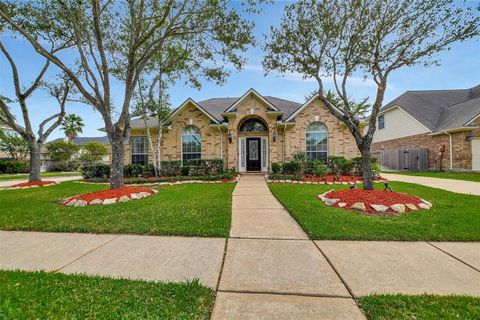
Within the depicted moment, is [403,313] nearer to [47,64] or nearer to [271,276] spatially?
[271,276]

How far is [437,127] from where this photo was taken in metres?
18.3

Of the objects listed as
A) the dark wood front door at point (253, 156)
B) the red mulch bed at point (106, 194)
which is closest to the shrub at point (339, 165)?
the dark wood front door at point (253, 156)

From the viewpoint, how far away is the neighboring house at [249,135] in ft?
47.0

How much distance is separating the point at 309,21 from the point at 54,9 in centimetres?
943

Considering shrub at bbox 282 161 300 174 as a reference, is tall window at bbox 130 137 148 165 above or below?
above

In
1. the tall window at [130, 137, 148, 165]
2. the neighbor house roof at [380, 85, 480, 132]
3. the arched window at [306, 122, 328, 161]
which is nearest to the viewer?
the arched window at [306, 122, 328, 161]

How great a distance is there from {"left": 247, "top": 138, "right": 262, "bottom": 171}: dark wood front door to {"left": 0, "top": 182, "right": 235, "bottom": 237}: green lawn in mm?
8549

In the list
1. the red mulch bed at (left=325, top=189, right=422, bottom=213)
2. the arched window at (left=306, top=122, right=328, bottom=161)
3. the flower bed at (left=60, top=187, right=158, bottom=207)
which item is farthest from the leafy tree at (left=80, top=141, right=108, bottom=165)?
the red mulch bed at (left=325, top=189, right=422, bottom=213)

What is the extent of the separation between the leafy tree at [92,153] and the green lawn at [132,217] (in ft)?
94.2

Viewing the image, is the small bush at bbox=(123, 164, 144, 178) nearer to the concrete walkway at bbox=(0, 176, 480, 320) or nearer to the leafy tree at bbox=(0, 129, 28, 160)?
the concrete walkway at bbox=(0, 176, 480, 320)

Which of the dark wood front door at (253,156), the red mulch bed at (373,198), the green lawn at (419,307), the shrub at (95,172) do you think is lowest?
the green lawn at (419,307)

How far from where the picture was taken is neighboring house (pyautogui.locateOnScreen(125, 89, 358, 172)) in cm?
1434

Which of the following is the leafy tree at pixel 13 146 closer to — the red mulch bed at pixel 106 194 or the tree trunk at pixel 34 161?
the tree trunk at pixel 34 161

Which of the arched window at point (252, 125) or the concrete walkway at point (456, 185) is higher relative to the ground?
the arched window at point (252, 125)
